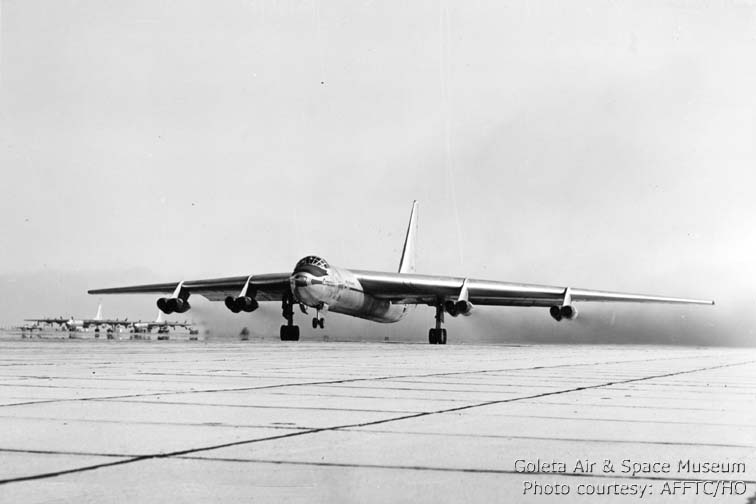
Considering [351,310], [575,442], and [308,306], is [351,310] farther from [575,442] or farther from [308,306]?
[575,442]

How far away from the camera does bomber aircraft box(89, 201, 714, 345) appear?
36.6 m

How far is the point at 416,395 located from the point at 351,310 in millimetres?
33214

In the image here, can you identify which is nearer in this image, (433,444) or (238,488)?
(238,488)

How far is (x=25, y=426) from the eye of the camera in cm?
556

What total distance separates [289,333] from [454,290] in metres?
7.82

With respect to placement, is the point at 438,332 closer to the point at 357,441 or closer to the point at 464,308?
the point at 464,308

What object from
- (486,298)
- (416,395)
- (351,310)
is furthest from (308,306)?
(416,395)

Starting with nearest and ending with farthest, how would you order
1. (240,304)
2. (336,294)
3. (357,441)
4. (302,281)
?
1. (357,441)
2. (302,281)
3. (240,304)
4. (336,294)

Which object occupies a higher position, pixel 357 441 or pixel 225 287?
pixel 225 287

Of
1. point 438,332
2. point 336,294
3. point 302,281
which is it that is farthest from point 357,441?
point 438,332

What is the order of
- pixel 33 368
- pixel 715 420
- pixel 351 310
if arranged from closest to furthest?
pixel 715 420
pixel 33 368
pixel 351 310

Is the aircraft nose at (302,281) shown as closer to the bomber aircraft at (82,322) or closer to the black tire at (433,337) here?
the black tire at (433,337)

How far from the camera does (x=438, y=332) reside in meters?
42.8

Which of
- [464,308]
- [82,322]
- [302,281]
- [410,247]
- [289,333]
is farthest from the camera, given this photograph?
[82,322]
